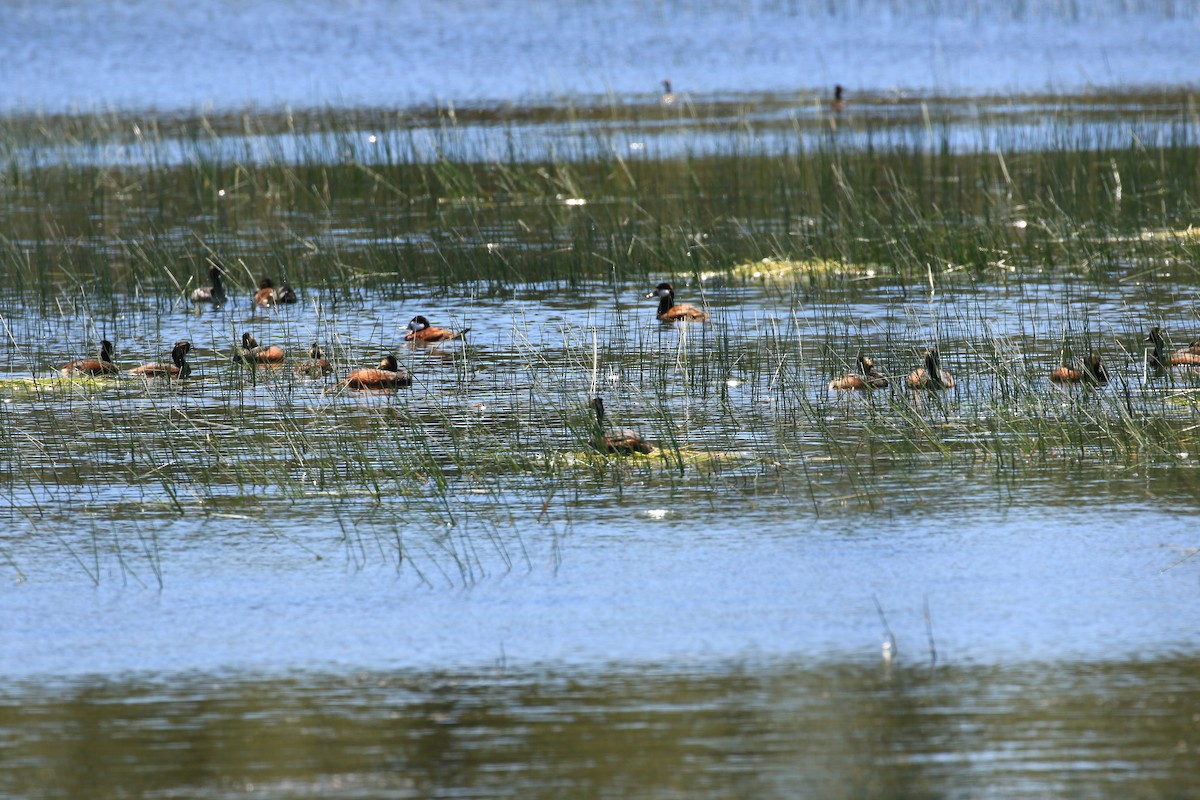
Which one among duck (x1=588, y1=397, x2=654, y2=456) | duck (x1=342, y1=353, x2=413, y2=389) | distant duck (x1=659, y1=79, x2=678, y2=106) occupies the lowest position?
duck (x1=588, y1=397, x2=654, y2=456)

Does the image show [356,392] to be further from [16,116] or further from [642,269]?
[16,116]

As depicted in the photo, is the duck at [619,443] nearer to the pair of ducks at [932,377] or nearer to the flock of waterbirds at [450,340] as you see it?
the flock of waterbirds at [450,340]

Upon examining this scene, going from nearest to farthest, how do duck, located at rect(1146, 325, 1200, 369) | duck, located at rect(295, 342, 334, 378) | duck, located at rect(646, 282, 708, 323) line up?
duck, located at rect(1146, 325, 1200, 369) < duck, located at rect(295, 342, 334, 378) < duck, located at rect(646, 282, 708, 323)

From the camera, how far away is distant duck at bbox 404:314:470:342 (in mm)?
15141

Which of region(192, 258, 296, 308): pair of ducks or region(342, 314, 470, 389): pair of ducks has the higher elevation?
region(192, 258, 296, 308): pair of ducks

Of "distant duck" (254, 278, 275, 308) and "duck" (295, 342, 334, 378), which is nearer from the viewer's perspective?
"duck" (295, 342, 334, 378)

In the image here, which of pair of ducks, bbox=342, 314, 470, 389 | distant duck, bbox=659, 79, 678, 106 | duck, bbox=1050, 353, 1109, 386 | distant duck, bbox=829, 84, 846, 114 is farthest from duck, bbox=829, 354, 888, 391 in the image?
distant duck, bbox=659, 79, 678, 106

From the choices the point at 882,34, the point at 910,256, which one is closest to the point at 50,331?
the point at 910,256

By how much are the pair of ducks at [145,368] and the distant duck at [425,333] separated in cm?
198

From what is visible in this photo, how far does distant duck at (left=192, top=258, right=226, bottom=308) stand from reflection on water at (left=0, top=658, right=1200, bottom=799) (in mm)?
10734

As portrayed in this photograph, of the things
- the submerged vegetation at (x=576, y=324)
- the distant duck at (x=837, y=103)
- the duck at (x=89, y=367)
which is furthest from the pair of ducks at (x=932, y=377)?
the distant duck at (x=837, y=103)

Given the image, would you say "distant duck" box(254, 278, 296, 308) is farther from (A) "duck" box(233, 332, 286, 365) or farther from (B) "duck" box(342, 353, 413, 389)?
(B) "duck" box(342, 353, 413, 389)

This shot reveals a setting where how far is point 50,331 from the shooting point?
1636 centimetres

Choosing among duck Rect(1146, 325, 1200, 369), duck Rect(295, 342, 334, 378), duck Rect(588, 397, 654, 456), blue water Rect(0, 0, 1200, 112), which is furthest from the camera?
blue water Rect(0, 0, 1200, 112)
